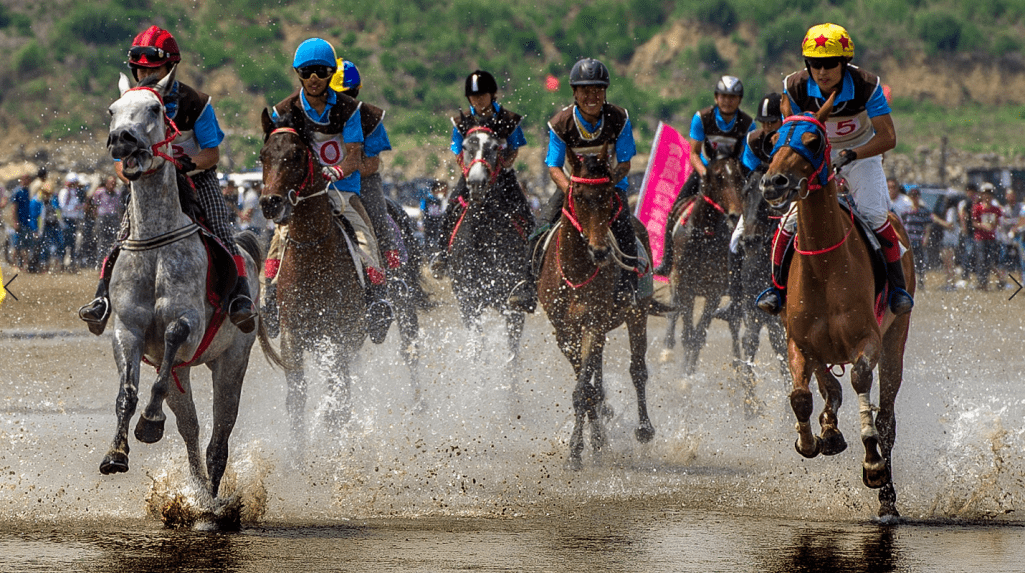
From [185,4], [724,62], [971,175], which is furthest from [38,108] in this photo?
[971,175]

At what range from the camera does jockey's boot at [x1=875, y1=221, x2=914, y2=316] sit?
25.9 ft

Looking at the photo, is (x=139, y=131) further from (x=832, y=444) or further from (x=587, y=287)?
(x=832, y=444)

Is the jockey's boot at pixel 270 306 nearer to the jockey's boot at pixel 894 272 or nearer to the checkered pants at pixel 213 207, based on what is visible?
the checkered pants at pixel 213 207

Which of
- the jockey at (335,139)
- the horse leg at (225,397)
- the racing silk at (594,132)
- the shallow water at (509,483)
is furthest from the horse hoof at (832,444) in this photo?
the jockey at (335,139)

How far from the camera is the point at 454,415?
10891mm

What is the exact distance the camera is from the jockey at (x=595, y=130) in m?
9.91

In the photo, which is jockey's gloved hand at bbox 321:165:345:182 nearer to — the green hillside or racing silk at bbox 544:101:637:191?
racing silk at bbox 544:101:637:191

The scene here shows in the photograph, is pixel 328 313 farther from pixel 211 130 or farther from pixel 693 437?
pixel 693 437

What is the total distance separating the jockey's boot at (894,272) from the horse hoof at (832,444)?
1.01 m

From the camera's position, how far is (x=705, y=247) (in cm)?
1328

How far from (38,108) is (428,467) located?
172 feet

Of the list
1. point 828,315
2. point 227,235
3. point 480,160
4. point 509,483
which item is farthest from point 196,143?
point 480,160

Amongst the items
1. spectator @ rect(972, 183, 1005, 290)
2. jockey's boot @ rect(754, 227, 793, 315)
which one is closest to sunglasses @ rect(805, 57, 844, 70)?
jockey's boot @ rect(754, 227, 793, 315)

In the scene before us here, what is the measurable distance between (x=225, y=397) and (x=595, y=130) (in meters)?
3.50
